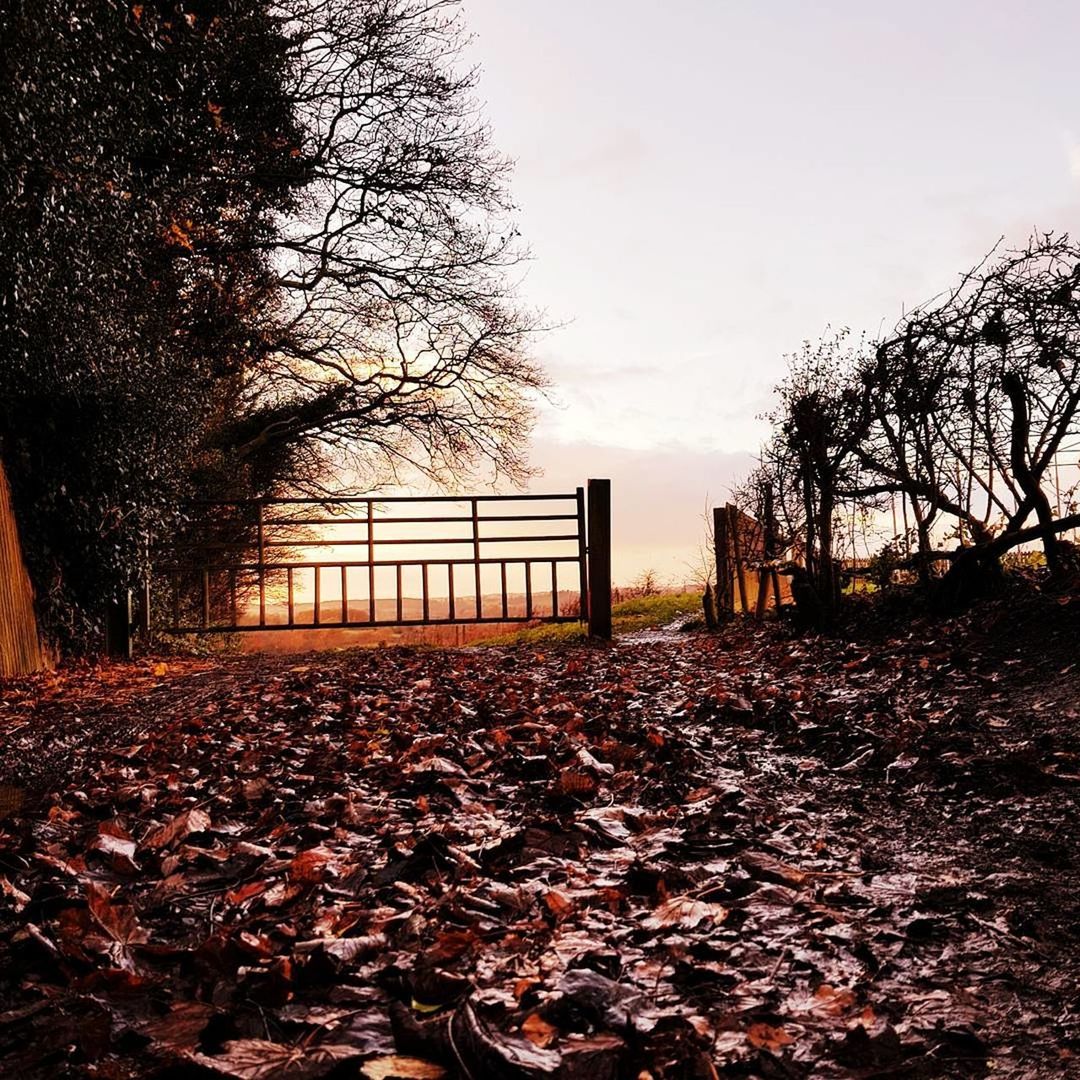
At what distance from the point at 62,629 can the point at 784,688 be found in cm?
767

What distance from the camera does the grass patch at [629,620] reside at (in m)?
12.4

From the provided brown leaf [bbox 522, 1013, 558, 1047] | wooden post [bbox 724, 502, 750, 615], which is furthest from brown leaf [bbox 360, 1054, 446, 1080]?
wooden post [bbox 724, 502, 750, 615]

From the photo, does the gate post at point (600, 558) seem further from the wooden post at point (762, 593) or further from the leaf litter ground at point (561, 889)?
the leaf litter ground at point (561, 889)

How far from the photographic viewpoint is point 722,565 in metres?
13.6

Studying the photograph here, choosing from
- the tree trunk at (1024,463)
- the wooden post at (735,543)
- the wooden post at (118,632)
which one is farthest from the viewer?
the wooden post at (735,543)

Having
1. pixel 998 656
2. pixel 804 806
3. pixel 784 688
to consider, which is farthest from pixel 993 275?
pixel 804 806

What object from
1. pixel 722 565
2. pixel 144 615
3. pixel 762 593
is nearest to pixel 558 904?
pixel 762 593

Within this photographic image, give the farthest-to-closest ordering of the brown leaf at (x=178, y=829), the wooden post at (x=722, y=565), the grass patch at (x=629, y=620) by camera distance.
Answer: the wooden post at (x=722, y=565), the grass patch at (x=629, y=620), the brown leaf at (x=178, y=829)

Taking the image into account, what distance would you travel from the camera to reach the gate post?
11875 mm

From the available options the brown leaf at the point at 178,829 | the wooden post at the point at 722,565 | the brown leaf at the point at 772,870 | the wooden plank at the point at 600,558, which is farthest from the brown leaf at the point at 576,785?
the wooden post at the point at 722,565

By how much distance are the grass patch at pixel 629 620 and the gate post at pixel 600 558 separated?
0.28 meters

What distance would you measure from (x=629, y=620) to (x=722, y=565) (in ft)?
8.20

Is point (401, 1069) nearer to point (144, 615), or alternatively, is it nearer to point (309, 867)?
point (309, 867)

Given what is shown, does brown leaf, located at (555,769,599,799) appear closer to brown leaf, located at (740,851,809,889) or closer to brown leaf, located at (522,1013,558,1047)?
brown leaf, located at (740,851,809,889)
